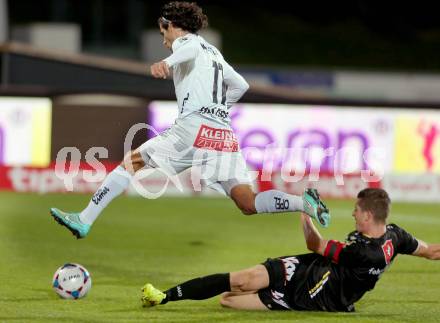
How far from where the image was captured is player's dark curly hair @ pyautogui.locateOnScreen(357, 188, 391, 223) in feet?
25.3

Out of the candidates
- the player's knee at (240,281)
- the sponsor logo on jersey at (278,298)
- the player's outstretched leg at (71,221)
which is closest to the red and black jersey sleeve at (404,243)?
the sponsor logo on jersey at (278,298)

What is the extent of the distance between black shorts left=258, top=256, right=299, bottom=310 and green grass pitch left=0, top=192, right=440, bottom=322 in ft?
0.29

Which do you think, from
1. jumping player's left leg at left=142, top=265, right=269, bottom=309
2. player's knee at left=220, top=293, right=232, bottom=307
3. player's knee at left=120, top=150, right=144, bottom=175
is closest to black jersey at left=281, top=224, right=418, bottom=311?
jumping player's left leg at left=142, top=265, right=269, bottom=309

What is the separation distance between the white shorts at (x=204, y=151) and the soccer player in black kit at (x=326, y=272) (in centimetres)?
119

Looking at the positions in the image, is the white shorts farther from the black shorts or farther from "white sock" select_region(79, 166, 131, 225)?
the black shorts

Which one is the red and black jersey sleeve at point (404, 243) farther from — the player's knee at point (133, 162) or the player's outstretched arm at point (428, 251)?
the player's knee at point (133, 162)

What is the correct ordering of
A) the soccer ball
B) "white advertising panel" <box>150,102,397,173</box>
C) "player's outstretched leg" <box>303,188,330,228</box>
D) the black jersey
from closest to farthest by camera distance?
the black jersey, "player's outstretched leg" <box>303,188,330,228</box>, the soccer ball, "white advertising panel" <box>150,102,397,173</box>

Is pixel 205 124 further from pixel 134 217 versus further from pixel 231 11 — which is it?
pixel 231 11

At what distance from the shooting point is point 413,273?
1096 cm

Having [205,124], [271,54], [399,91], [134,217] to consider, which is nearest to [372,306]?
[205,124]

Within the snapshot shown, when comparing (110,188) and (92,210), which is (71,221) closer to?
(92,210)

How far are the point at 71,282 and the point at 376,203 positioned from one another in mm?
2471

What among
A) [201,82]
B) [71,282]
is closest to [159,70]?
[201,82]

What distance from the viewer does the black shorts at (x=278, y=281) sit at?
800cm
